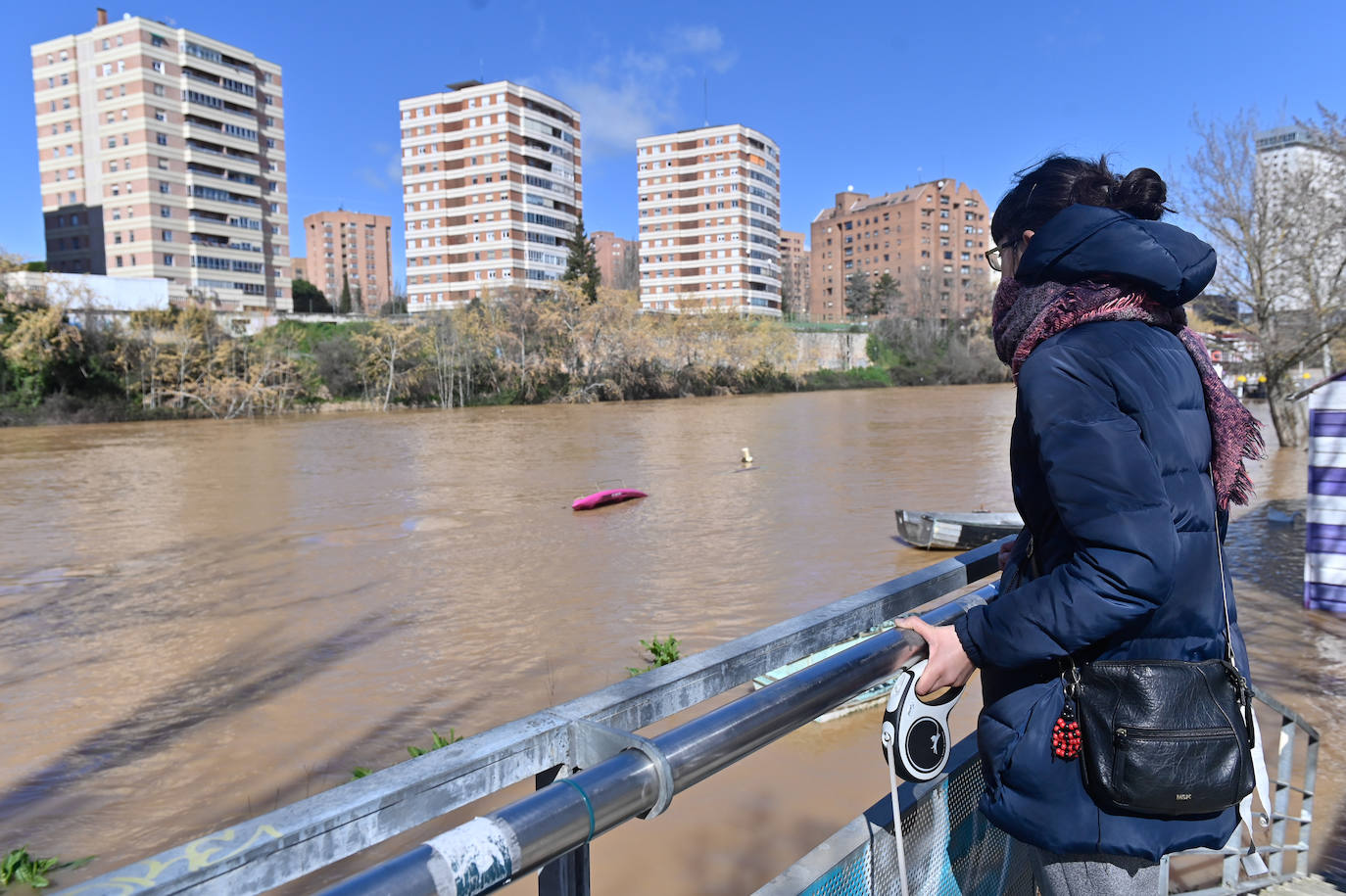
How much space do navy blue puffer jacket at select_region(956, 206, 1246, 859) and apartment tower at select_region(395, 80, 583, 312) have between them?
3631 inches

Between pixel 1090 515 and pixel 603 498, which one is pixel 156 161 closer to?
pixel 603 498

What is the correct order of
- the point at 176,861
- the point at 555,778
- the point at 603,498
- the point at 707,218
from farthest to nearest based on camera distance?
the point at 707,218
the point at 603,498
the point at 555,778
the point at 176,861

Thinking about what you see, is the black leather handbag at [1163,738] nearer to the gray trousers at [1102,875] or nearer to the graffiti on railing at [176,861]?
the gray trousers at [1102,875]

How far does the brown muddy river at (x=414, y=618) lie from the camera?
209 inches

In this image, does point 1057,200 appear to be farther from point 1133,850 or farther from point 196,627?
point 196,627

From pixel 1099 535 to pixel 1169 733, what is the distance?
368 mm

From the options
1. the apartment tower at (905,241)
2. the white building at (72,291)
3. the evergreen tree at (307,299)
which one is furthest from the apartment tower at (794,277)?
the white building at (72,291)

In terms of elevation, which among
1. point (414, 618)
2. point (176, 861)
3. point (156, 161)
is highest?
point (156, 161)

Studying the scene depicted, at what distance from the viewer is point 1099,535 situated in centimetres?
148

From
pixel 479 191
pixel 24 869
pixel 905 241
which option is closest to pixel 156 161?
pixel 479 191

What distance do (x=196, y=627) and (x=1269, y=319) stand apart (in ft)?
70.2

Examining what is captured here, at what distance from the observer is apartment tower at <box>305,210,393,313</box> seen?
551 feet

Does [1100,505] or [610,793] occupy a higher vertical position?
[1100,505]

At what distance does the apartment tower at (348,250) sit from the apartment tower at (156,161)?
79220 mm
